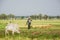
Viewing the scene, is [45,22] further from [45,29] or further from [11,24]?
[11,24]

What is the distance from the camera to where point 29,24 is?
26.6ft

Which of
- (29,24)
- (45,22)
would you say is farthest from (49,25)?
(29,24)

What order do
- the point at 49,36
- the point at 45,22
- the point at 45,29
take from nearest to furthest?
the point at 49,36
the point at 45,29
the point at 45,22

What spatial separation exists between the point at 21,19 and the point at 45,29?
3.79 ft

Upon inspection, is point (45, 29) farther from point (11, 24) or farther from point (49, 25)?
point (11, 24)

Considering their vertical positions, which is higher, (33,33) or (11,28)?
(11,28)

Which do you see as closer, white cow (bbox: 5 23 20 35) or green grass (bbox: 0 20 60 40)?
green grass (bbox: 0 20 60 40)

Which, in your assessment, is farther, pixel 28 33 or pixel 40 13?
pixel 40 13

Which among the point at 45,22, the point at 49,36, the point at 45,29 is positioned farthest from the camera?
the point at 45,22

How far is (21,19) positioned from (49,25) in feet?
4.20

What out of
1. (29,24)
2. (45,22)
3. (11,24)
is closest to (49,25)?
(45,22)

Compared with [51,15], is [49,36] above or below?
below

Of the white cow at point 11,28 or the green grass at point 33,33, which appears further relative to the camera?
A: the white cow at point 11,28

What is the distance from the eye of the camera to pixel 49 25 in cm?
820
